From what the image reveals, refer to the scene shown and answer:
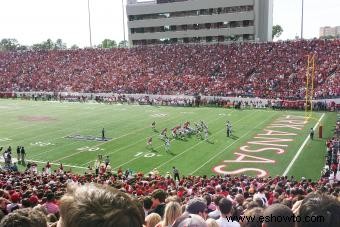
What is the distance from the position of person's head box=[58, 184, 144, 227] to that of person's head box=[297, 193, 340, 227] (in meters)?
1.32

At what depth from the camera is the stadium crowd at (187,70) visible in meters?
48.3

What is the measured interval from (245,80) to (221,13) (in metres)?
17.8

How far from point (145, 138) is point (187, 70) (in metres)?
28.2

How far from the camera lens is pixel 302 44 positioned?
54906 millimetres

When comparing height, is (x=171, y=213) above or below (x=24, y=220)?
below

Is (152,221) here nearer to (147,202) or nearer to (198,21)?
(147,202)

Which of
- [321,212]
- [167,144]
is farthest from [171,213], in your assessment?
[167,144]

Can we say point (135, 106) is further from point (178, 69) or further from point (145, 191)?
point (145, 191)

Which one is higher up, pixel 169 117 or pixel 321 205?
pixel 321 205

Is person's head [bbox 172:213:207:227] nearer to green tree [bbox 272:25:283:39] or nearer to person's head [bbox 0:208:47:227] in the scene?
person's head [bbox 0:208:47:227]

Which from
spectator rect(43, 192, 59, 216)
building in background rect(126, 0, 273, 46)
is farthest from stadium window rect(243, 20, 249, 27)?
spectator rect(43, 192, 59, 216)

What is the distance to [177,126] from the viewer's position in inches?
1309

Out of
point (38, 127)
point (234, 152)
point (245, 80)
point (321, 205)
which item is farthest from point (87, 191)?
point (245, 80)

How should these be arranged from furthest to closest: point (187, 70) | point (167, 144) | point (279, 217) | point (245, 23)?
point (245, 23), point (187, 70), point (167, 144), point (279, 217)
